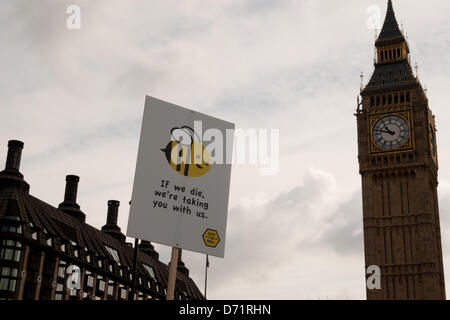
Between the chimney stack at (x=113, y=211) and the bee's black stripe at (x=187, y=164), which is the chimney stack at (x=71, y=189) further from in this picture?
the bee's black stripe at (x=187, y=164)

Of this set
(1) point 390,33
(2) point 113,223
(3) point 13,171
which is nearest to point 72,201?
(3) point 13,171

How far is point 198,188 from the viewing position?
11.7m

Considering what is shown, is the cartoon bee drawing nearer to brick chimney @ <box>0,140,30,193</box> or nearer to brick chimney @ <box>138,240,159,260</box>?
brick chimney @ <box>0,140,30,193</box>

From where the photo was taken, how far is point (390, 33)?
107m

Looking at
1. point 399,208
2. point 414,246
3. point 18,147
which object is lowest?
point 414,246

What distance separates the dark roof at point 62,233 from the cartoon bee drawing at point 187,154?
73.1 m

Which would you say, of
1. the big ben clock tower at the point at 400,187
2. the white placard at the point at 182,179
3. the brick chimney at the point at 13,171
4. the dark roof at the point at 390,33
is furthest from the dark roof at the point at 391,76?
the white placard at the point at 182,179

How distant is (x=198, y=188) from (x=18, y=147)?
8866 centimetres

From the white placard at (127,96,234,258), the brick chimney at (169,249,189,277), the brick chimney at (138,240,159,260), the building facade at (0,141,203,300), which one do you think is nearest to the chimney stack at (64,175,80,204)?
the building facade at (0,141,203,300)

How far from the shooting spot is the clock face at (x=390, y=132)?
93.1 m

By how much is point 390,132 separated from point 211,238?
8646 cm
